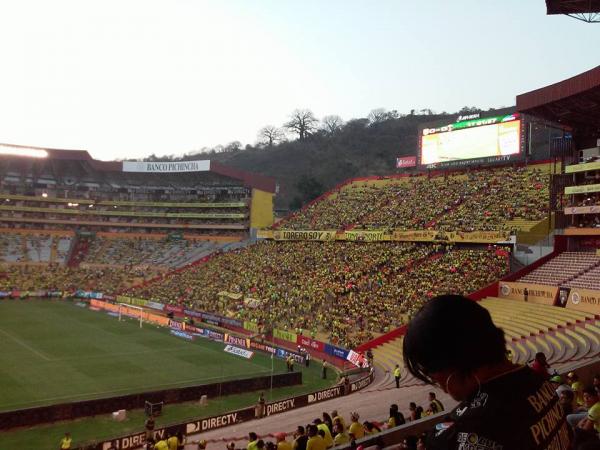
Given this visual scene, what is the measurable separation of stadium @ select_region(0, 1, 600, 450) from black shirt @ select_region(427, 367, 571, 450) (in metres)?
0.05

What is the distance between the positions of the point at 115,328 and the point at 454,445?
141 feet

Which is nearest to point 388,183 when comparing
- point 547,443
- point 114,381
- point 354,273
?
point 354,273

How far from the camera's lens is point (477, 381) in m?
2.13

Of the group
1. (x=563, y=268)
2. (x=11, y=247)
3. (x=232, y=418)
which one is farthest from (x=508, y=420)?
(x=11, y=247)

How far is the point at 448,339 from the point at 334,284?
4055 centimetres

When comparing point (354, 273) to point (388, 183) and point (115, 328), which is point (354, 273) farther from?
point (388, 183)

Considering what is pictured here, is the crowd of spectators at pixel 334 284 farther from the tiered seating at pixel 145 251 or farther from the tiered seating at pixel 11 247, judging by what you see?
the tiered seating at pixel 11 247

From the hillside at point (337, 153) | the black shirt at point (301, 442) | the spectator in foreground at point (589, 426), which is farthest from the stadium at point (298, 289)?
the hillside at point (337, 153)

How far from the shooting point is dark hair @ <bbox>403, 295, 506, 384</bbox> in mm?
2092

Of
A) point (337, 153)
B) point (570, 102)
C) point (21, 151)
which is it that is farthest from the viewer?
point (337, 153)

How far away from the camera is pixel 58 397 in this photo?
23766mm

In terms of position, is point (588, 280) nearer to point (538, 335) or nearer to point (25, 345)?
point (538, 335)

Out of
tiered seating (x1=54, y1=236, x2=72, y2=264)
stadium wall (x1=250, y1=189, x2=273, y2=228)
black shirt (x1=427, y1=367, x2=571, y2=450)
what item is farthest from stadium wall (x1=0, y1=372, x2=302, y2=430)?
tiered seating (x1=54, y1=236, x2=72, y2=264)

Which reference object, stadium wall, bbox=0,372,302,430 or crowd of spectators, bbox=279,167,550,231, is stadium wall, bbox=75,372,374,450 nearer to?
stadium wall, bbox=0,372,302,430
